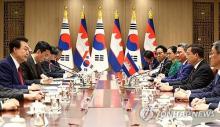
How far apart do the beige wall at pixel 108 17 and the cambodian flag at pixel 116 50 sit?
315 millimetres

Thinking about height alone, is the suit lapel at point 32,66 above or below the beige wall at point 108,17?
below

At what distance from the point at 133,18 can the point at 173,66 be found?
3.46m

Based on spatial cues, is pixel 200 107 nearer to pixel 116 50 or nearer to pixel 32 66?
pixel 32 66

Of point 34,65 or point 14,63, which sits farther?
point 34,65

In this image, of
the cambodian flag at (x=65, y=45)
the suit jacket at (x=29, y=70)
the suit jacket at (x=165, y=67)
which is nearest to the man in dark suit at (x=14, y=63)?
the suit jacket at (x=29, y=70)

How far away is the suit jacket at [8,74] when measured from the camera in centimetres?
405

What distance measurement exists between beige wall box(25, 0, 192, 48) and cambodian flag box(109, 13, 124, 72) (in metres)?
0.32

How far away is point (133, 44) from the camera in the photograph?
968 centimetres

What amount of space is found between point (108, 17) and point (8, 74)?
6.24 meters

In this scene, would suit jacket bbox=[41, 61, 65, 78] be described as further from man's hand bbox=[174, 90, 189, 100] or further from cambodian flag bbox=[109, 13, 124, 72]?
man's hand bbox=[174, 90, 189, 100]

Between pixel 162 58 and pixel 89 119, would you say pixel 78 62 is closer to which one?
pixel 162 58

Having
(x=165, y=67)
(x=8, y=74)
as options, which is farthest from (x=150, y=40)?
(x=8, y=74)

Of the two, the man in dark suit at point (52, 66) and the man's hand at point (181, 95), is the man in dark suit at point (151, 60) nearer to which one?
the man in dark suit at point (52, 66)

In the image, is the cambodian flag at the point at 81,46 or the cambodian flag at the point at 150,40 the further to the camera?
the cambodian flag at the point at 150,40
